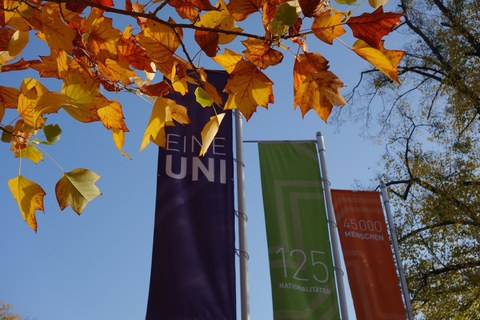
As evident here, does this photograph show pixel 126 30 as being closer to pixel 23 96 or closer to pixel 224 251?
pixel 23 96

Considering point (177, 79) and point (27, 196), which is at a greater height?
point (177, 79)

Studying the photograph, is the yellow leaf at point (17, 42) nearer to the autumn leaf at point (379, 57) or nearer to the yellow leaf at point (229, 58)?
the yellow leaf at point (229, 58)

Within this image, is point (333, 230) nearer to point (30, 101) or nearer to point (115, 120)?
point (115, 120)

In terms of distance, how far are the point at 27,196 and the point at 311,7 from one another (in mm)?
669

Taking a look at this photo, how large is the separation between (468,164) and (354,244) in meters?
6.00

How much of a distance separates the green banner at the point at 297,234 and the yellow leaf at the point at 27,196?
4.51m

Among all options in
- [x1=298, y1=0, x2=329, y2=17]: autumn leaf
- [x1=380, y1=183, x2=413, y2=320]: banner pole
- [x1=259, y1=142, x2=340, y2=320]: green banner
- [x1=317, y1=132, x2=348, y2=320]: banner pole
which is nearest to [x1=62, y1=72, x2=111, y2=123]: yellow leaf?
[x1=298, y1=0, x2=329, y2=17]: autumn leaf

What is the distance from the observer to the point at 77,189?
1.04 m

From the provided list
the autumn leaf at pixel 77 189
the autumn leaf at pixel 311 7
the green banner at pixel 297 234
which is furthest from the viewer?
the green banner at pixel 297 234

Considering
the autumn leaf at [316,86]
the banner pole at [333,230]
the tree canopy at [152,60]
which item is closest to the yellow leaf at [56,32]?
the tree canopy at [152,60]

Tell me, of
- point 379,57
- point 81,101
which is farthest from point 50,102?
point 379,57

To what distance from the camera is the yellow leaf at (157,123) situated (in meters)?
1.17

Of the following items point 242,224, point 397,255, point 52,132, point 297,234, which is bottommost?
point 52,132

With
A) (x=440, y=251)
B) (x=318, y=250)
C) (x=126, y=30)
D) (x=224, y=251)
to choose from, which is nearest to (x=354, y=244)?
(x=318, y=250)
